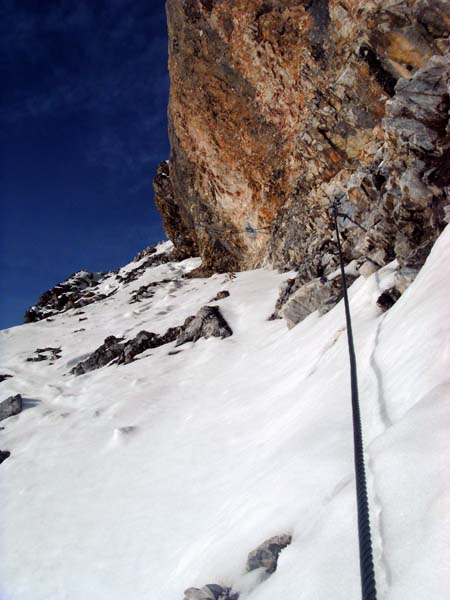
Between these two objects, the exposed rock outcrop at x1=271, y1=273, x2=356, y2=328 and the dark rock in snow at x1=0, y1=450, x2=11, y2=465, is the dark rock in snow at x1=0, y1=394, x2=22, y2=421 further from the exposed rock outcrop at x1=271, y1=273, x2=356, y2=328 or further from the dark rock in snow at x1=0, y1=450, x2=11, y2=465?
the exposed rock outcrop at x1=271, y1=273, x2=356, y2=328

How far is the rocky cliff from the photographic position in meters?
10.5

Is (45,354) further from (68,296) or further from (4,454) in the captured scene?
(68,296)

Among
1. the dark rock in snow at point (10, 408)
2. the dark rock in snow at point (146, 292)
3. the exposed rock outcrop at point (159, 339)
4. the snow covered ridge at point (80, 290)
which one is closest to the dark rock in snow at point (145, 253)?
the snow covered ridge at point (80, 290)

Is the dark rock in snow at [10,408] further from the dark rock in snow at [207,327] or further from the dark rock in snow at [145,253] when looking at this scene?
the dark rock in snow at [145,253]

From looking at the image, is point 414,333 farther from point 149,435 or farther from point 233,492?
point 149,435

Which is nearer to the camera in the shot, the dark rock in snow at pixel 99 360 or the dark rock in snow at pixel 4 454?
the dark rock in snow at pixel 4 454

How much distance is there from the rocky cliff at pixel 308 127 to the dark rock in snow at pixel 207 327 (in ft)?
12.3

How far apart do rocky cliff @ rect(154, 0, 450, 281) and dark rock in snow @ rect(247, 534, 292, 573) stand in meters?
6.17

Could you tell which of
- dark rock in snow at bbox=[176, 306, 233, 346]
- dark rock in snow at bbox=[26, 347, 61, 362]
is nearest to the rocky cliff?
dark rock in snow at bbox=[176, 306, 233, 346]

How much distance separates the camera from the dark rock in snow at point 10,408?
1495 centimetres

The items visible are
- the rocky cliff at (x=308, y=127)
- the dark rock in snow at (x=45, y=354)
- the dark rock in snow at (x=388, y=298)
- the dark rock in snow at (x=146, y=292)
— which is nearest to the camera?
the dark rock in snow at (x=388, y=298)

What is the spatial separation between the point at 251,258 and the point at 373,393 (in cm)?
2467

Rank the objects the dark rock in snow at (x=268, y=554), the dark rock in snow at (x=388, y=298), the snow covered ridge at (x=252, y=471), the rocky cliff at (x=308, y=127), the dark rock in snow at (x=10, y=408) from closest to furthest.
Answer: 1. the snow covered ridge at (x=252, y=471)
2. the dark rock in snow at (x=268, y=554)
3. the dark rock in snow at (x=388, y=298)
4. the rocky cliff at (x=308, y=127)
5. the dark rock in snow at (x=10, y=408)

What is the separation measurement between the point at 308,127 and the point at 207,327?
33.1ft
